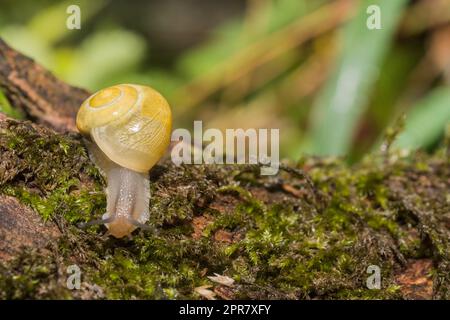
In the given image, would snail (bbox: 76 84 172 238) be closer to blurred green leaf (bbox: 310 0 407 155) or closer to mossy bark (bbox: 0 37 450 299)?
mossy bark (bbox: 0 37 450 299)

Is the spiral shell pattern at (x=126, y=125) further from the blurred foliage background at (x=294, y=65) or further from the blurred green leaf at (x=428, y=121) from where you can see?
the blurred green leaf at (x=428, y=121)

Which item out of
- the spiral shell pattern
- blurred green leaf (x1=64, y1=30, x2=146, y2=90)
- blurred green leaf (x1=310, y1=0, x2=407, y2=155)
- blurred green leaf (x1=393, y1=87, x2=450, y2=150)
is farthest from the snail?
blurred green leaf (x1=64, y1=30, x2=146, y2=90)

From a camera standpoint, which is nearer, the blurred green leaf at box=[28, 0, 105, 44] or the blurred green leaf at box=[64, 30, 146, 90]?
the blurred green leaf at box=[64, 30, 146, 90]

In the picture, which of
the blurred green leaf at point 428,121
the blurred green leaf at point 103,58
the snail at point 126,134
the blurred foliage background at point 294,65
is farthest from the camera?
the blurred green leaf at point 103,58

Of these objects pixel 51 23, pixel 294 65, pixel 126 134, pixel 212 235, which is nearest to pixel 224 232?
pixel 212 235

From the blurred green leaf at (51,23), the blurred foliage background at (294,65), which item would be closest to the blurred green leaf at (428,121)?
the blurred foliage background at (294,65)

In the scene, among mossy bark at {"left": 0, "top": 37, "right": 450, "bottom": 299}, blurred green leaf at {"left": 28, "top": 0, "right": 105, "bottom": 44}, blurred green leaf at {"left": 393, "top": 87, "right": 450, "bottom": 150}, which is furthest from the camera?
blurred green leaf at {"left": 28, "top": 0, "right": 105, "bottom": 44}
